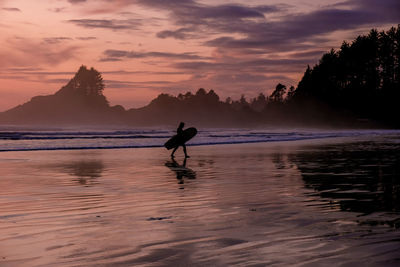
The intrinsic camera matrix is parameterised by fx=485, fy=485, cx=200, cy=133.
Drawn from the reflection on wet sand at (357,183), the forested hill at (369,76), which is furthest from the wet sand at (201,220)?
the forested hill at (369,76)

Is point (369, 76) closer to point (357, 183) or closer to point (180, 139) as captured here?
point (180, 139)

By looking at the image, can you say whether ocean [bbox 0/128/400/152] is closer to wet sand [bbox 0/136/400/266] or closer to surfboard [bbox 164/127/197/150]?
surfboard [bbox 164/127/197/150]

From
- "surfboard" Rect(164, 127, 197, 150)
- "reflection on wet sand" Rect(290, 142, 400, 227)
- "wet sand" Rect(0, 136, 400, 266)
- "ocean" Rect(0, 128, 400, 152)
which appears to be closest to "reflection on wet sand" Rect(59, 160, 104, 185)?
"wet sand" Rect(0, 136, 400, 266)

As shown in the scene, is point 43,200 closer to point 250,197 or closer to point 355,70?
point 250,197

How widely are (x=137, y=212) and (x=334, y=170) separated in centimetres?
965

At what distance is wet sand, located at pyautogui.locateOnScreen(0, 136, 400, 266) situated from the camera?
Result: 18.4 ft

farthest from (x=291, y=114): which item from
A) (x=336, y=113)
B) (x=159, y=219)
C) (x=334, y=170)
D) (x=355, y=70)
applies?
(x=159, y=219)

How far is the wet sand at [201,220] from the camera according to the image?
560 cm

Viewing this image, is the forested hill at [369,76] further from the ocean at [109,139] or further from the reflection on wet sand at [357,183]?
the reflection on wet sand at [357,183]

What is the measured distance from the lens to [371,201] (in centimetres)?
974

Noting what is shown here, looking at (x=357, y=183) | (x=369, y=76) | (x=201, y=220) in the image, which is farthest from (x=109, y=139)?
(x=369, y=76)

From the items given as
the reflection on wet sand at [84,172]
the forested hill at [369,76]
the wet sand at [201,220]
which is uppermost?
the forested hill at [369,76]

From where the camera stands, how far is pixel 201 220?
7.78 m

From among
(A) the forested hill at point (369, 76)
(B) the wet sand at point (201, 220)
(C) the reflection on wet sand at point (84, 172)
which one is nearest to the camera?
(B) the wet sand at point (201, 220)
